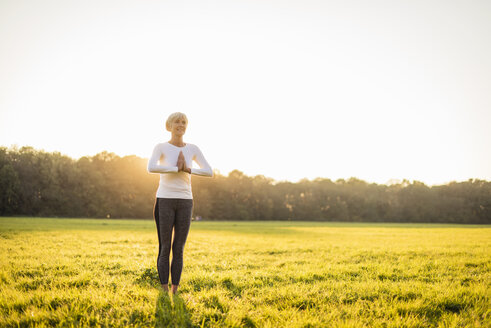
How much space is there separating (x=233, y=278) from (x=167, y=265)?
1.98 m

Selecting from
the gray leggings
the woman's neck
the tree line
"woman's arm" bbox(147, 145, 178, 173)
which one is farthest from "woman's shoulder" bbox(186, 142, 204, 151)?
the tree line

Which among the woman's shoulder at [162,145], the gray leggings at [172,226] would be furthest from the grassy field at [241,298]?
the woman's shoulder at [162,145]

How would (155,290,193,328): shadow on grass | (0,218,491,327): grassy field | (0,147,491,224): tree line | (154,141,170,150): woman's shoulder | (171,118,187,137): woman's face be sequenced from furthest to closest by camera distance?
(0,147,491,224): tree line → (171,118,187,137): woman's face → (154,141,170,150): woman's shoulder → (0,218,491,327): grassy field → (155,290,193,328): shadow on grass

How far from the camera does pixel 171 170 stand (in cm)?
426

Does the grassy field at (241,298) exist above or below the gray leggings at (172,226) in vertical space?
below

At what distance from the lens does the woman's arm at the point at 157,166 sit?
4.28 m

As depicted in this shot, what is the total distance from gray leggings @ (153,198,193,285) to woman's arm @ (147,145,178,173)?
0.48 metres

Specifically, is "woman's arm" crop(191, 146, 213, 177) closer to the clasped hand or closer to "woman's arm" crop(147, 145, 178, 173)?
the clasped hand

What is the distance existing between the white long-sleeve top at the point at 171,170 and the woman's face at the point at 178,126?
0.75 feet

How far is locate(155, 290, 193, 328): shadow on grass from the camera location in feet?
11.6

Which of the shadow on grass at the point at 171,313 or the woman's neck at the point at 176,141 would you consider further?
the woman's neck at the point at 176,141

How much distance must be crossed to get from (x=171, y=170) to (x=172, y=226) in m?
0.94

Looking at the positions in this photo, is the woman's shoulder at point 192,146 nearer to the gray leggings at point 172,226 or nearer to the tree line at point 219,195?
the gray leggings at point 172,226

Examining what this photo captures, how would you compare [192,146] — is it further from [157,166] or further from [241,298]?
[241,298]
